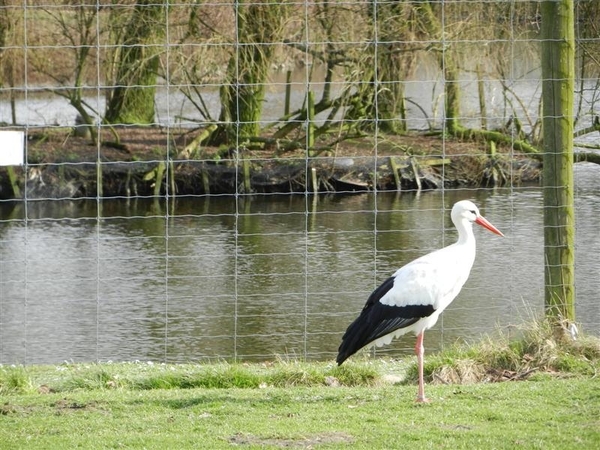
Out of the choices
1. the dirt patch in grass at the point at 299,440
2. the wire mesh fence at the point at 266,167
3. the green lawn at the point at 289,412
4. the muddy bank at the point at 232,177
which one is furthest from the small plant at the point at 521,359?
the muddy bank at the point at 232,177

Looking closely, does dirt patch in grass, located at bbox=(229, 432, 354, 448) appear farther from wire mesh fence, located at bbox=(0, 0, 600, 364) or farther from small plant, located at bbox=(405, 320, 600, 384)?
wire mesh fence, located at bbox=(0, 0, 600, 364)

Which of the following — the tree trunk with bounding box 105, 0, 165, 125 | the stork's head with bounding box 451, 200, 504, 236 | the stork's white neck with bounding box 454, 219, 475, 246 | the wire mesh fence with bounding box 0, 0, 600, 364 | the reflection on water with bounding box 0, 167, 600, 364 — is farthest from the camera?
the tree trunk with bounding box 105, 0, 165, 125

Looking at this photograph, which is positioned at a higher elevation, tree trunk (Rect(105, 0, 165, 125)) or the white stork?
tree trunk (Rect(105, 0, 165, 125))

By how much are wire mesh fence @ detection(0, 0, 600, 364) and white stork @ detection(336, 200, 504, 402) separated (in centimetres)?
502

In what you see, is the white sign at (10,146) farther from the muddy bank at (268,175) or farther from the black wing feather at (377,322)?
the muddy bank at (268,175)

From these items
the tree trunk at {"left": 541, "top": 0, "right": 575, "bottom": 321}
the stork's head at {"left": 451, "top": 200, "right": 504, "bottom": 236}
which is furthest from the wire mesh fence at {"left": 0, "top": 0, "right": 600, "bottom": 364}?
the stork's head at {"left": 451, "top": 200, "right": 504, "bottom": 236}

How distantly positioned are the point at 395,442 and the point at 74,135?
20.3 meters

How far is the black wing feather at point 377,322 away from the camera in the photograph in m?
7.80

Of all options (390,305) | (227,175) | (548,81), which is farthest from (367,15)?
(390,305)

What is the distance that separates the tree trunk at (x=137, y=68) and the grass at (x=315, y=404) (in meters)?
12.0

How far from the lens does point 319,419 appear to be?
7.02 metres

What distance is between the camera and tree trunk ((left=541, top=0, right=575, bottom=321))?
9344mm

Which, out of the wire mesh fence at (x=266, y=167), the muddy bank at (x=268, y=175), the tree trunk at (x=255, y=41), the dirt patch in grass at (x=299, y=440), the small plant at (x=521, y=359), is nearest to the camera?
the dirt patch in grass at (x=299, y=440)

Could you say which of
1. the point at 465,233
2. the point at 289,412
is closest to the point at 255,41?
the point at 465,233
